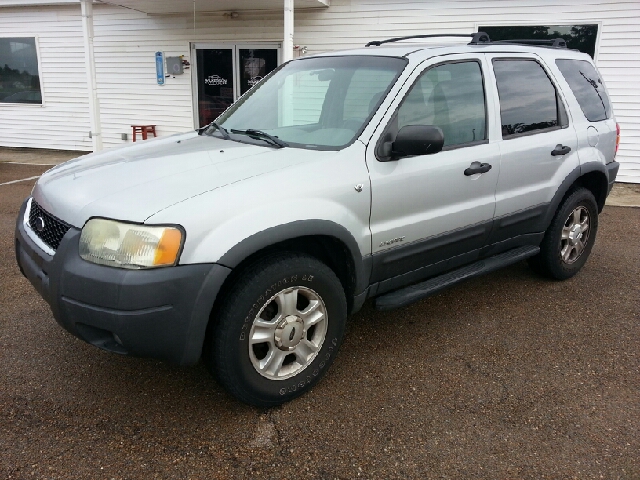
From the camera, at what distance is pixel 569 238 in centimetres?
460

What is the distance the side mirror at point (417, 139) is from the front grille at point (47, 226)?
1.76 m

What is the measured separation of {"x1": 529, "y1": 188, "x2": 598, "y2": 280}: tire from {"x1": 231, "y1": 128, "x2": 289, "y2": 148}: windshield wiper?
8.18 ft

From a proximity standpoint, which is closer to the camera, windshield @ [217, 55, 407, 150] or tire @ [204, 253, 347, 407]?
tire @ [204, 253, 347, 407]

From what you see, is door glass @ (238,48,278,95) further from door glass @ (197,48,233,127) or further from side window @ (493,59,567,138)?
side window @ (493,59,567,138)

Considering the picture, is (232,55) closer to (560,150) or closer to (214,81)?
(214,81)

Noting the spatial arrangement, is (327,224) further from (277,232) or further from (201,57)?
(201,57)

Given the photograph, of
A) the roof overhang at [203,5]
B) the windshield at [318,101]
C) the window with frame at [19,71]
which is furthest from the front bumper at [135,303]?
the window with frame at [19,71]

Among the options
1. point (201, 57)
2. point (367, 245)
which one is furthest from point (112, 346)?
point (201, 57)

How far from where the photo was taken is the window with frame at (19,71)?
12.8m

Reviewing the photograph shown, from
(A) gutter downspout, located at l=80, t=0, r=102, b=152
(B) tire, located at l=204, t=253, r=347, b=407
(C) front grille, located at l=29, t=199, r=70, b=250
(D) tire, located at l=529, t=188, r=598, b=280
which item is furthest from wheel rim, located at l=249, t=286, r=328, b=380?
(A) gutter downspout, located at l=80, t=0, r=102, b=152

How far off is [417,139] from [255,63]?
8849 mm

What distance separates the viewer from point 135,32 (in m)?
11.7

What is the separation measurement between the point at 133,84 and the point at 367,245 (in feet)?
35.1

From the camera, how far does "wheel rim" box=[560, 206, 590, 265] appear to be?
4.58m
